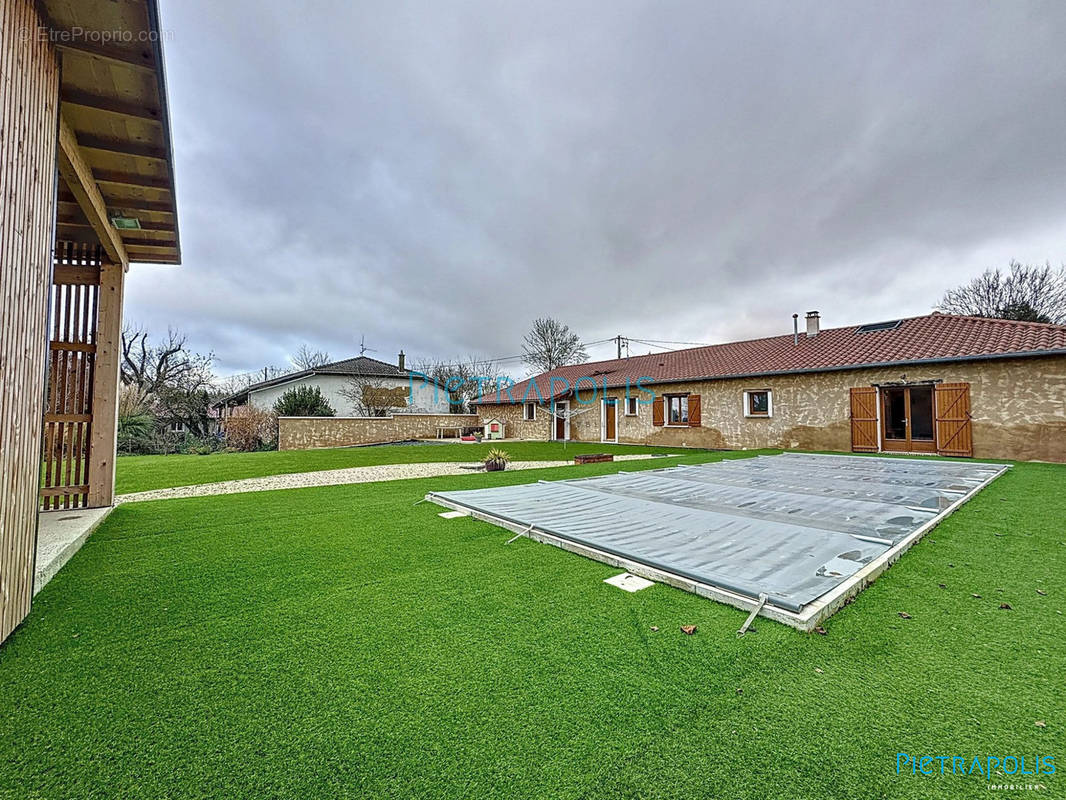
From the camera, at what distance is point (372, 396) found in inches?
952

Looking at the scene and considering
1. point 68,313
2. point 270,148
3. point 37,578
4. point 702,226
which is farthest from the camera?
point 702,226

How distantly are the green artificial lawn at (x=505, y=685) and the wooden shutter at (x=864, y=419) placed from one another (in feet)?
35.9

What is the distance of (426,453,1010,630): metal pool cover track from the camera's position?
8.80 feet

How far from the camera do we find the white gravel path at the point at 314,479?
6730mm

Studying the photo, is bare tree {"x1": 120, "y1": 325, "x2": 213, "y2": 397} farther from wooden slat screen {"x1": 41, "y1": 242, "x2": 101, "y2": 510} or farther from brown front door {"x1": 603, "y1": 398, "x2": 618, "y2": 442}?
wooden slat screen {"x1": 41, "y1": 242, "x2": 101, "y2": 510}

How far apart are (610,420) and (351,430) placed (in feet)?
37.9

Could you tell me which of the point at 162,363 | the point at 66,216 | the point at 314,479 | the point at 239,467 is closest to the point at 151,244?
the point at 66,216

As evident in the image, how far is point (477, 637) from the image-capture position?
218cm

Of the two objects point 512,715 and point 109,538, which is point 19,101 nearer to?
point 109,538

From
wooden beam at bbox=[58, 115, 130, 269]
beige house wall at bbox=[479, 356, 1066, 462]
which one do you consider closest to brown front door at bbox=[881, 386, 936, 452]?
beige house wall at bbox=[479, 356, 1066, 462]

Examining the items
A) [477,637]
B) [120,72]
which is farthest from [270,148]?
[477,637]

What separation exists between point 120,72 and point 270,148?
968cm

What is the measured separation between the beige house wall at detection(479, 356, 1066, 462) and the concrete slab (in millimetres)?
16047

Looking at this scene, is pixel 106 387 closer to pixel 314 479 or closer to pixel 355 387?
pixel 314 479
